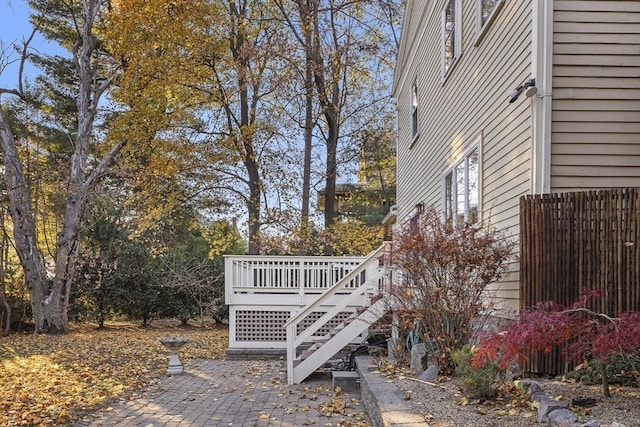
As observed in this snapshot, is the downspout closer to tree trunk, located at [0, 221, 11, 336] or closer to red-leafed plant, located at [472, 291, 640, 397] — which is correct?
red-leafed plant, located at [472, 291, 640, 397]

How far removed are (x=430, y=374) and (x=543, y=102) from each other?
2.96 metres

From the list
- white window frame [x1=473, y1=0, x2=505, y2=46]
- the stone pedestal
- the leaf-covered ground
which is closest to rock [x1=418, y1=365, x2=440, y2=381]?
the leaf-covered ground

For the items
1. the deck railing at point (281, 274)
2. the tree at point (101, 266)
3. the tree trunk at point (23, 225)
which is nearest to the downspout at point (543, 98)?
the deck railing at point (281, 274)

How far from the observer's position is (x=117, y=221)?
16.9 meters

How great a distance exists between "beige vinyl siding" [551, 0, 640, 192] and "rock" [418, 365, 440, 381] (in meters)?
2.21

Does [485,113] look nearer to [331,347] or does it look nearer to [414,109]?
[331,347]

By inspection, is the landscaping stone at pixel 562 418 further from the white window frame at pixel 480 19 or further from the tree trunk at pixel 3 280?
the tree trunk at pixel 3 280

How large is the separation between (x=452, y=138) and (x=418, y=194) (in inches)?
115

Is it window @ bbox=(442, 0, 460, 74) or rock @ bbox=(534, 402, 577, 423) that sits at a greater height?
window @ bbox=(442, 0, 460, 74)

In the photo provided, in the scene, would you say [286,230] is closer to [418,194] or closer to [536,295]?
[418,194]

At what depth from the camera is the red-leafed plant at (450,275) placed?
17.6ft

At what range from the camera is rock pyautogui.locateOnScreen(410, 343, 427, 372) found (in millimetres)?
5742

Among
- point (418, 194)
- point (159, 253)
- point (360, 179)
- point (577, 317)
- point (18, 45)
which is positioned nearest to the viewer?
point (577, 317)

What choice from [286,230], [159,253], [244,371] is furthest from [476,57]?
[159,253]
